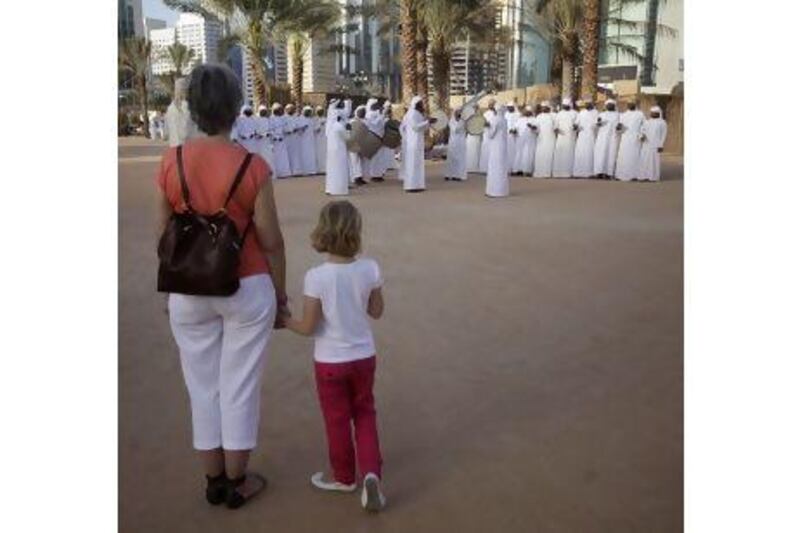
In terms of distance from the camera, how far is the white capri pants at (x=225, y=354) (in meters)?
2.23

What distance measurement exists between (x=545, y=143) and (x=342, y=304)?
13282 mm

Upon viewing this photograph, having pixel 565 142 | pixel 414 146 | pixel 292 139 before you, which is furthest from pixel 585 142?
pixel 292 139

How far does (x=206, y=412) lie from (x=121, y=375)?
1434 millimetres

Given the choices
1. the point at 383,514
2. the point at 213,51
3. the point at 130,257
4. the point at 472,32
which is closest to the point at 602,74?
the point at 472,32

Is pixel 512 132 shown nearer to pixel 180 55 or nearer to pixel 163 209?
pixel 180 55

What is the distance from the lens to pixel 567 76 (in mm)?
21344

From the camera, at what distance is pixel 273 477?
8.86 ft

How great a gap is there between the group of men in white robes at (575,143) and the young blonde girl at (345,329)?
1055 centimetres

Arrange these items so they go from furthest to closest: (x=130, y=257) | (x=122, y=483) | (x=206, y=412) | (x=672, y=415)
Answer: (x=130, y=257) < (x=672, y=415) < (x=122, y=483) < (x=206, y=412)

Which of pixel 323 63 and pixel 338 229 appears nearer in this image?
pixel 338 229

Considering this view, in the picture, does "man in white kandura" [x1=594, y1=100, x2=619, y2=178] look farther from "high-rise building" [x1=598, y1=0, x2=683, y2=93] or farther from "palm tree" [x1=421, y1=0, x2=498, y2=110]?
"palm tree" [x1=421, y1=0, x2=498, y2=110]

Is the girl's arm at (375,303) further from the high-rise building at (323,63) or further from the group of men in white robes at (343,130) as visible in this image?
the group of men in white robes at (343,130)

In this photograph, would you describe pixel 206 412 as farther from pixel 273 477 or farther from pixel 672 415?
pixel 672 415

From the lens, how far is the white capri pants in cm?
223
